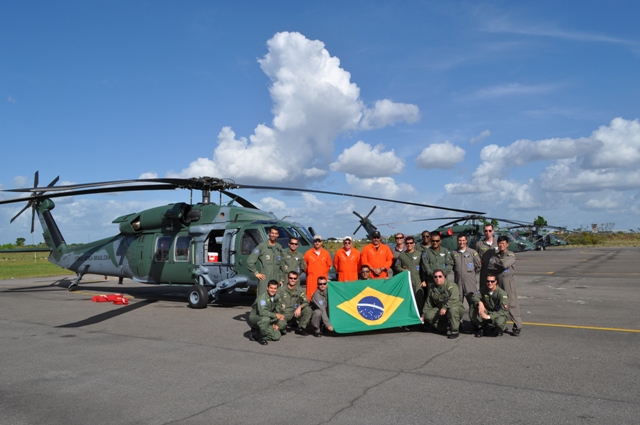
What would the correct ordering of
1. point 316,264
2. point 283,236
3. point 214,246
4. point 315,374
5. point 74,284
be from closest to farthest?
point 315,374 < point 316,264 < point 283,236 < point 214,246 < point 74,284

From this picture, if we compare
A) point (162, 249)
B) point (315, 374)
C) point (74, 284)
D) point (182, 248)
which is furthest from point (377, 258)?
point (74, 284)

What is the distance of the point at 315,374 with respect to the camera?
6043mm

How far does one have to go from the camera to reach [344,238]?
943 centimetres

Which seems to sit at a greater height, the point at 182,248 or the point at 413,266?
the point at 182,248

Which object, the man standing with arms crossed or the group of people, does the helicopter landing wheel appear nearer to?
the group of people

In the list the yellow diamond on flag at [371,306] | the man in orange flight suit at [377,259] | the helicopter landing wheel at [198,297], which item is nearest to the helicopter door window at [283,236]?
the helicopter landing wheel at [198,297]

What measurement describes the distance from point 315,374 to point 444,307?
298cm

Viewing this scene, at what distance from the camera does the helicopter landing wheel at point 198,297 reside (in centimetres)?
1179

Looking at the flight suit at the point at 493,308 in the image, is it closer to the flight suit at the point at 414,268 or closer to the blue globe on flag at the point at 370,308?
the flight suit at the point at 414,268

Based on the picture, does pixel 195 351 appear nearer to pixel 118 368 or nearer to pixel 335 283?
pixel 118 368

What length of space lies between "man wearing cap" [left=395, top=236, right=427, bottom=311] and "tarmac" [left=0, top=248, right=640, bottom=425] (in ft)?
3.07

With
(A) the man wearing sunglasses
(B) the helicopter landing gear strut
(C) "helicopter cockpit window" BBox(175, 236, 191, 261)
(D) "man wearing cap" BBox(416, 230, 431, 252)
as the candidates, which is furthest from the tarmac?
(B) the helicopter landing gear strut

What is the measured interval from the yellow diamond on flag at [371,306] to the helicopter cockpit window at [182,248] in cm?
572

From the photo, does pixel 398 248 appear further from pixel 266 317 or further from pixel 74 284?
pixel 74 284
